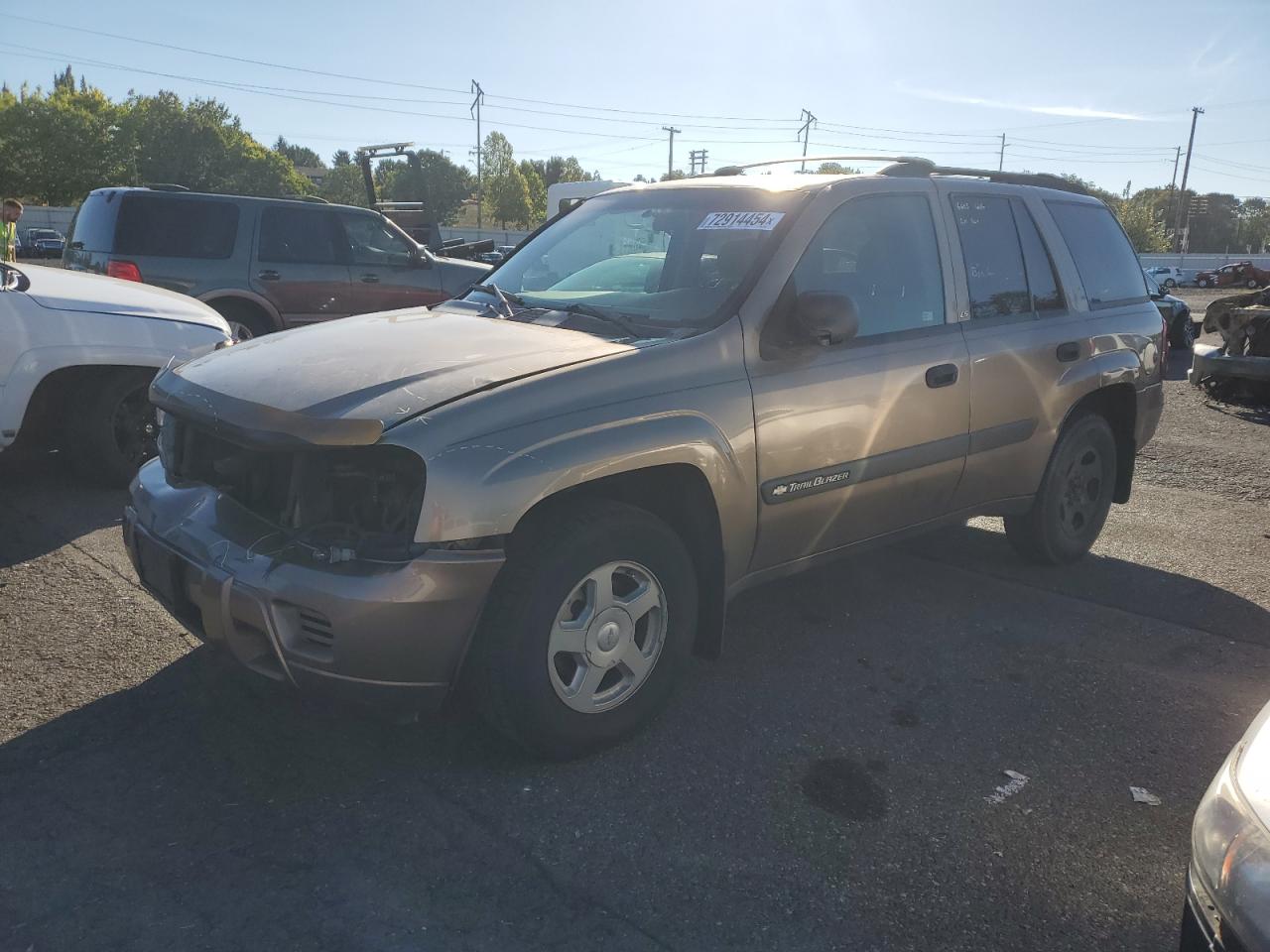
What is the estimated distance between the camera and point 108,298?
5.68m

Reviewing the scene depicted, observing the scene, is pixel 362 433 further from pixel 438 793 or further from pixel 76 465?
pixel 76 465

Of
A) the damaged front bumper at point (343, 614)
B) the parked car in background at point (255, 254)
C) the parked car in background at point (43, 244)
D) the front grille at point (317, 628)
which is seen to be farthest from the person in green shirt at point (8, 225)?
the parked car in background at point (43, 244)

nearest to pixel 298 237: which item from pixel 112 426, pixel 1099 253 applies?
pixel 112 426

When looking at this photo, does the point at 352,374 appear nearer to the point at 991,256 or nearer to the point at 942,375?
the point at 942,375

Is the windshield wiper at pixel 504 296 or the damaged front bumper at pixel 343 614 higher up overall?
the windshield wiper at pixel 504 296

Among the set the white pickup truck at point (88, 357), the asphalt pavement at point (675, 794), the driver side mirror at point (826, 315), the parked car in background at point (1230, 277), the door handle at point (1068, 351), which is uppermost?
the parked car in background at point (1230, 277)

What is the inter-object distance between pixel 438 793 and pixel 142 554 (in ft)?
4.15

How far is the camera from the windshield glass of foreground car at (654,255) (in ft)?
11.7

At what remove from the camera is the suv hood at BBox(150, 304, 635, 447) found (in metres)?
2.73

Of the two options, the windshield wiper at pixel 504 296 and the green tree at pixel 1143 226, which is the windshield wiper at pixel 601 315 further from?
the green tree at pixel 1143 226

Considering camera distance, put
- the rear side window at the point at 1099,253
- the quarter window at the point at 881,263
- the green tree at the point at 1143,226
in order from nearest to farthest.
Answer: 1. the quarter window at the point at 881,263
2. the rear side window at the point at 1099,253
3. the green tree at the point at 1143,226

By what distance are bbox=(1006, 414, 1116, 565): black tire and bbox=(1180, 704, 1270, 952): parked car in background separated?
2908mm

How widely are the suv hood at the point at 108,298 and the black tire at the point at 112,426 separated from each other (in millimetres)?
371

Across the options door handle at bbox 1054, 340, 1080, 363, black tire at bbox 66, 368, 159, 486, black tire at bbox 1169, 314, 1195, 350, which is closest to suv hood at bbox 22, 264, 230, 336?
black tire at bbox 66, 368, 159, 486
